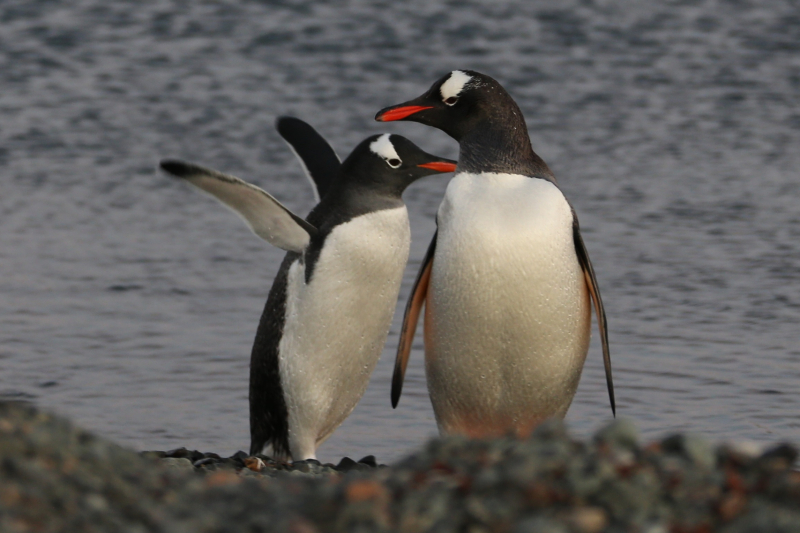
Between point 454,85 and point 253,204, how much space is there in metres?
0.76

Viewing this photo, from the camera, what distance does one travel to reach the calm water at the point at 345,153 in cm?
521

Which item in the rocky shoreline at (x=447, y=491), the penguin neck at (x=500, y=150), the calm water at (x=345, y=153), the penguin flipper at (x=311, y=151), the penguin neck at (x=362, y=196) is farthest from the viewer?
the penguin flipper at (x=311, y=151)

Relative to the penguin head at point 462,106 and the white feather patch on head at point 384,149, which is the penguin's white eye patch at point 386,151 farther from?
the penguin head at point 462,106

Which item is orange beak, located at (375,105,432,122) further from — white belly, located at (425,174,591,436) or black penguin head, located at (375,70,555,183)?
white belly, located at (425,174,591,436)

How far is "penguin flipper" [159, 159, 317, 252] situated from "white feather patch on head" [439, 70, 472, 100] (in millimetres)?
633

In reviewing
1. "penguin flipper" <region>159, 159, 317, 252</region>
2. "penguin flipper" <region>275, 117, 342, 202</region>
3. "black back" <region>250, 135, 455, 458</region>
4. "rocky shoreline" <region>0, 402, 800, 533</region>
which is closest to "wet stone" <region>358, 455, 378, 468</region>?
"black back" <region>250, 135, 455, 458</region>

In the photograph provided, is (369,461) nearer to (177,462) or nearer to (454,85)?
(177,462)

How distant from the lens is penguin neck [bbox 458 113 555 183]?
13.5ft

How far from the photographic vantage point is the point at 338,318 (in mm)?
4414

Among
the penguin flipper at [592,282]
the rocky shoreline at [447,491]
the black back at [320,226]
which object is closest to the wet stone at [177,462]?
the black back at [320,226]

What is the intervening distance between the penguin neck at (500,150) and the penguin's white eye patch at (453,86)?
0.45ft

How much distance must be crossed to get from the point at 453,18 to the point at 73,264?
7.45 meters

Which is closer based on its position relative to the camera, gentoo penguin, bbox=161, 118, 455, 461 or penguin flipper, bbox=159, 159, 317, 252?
penguin flipper, bbox=159, 159, 317, 252

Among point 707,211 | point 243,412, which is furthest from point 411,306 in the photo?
point 707,211
